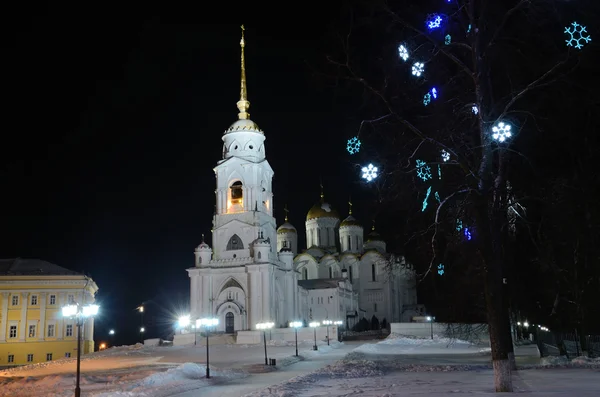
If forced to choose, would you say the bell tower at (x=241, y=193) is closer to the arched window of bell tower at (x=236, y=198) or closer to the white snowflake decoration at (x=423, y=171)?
the arched window of bell tower at (x=236, y=198)

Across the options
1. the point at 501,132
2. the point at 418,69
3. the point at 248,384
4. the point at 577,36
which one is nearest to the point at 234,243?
the point at 248,384

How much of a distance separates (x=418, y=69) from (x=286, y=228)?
66.1 meters

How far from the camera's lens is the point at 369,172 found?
1552 centimetres

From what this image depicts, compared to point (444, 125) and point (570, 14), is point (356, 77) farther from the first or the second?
point (570, 14)

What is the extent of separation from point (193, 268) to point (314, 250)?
26244 mm

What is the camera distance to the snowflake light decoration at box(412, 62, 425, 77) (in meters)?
14.8

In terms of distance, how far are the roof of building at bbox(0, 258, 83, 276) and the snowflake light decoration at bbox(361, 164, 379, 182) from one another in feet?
156

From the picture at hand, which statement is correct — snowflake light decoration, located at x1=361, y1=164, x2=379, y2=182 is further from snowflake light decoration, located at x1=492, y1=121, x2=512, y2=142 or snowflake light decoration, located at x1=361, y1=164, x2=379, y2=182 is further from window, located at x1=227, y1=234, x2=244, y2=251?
window, located at x1=227, y1=234, x2=244, y2=251

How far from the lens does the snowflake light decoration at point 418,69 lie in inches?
584

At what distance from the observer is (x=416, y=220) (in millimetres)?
18531

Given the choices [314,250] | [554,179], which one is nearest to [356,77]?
[554,179]

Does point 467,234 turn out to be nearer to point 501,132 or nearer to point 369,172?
point 501,132

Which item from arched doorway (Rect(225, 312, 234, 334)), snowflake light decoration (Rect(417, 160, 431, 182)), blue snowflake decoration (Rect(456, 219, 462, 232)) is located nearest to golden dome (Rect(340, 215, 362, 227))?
arched doorway (Rect(225, 312, 234, 334))

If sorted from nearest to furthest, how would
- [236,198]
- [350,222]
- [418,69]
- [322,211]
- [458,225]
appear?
[418,69] → [458,225] → [236,198] → [350,222] → [322,211]
